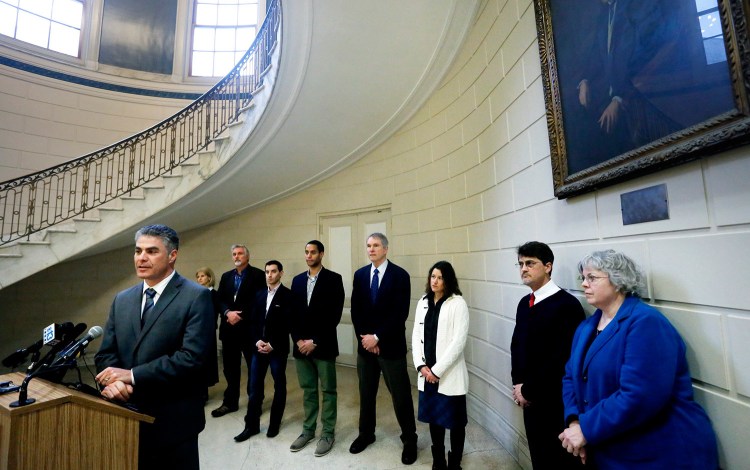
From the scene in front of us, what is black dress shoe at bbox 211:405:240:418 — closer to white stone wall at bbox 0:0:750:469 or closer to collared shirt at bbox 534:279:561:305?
white stone wall at bbox 0:0:750:469

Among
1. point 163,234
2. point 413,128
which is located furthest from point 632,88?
point 413,128

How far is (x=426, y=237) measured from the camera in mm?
3420

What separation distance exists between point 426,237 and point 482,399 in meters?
1.55

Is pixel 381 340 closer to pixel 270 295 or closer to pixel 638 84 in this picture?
pixel 270 295

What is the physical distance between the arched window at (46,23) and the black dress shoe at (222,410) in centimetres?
670

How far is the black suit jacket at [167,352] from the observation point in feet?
3.91

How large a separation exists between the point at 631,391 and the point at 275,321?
7.28 ft

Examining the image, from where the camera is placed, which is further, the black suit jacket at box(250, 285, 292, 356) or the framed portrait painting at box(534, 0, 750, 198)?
the black suit jacket at box(250, 285, 292, 356)

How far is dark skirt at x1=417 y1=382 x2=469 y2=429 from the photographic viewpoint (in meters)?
1.88

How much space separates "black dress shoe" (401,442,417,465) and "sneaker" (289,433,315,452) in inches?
27.5

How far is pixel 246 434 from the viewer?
2.45 meters

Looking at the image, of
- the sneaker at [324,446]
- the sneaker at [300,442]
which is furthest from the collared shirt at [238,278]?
the sneaker at [324,446]

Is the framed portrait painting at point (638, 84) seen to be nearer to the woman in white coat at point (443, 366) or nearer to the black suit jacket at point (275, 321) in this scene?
the woman in white coat at point (443, 366)

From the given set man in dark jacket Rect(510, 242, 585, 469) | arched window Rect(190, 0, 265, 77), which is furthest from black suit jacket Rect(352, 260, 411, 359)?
arched window Rect(190, 0, 265, 77)
